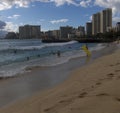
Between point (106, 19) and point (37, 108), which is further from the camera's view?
point (106, 19)

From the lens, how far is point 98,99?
525 cm

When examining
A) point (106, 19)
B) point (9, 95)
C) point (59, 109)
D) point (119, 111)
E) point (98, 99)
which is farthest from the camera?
point (106, 19)

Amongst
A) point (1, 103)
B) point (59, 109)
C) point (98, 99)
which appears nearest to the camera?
point (59, 109)

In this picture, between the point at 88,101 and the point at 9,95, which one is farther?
the point at 9,95

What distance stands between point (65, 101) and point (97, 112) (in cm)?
128

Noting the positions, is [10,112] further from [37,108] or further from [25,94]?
[25,94]

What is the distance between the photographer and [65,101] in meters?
5.59

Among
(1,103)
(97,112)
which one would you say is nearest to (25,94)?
(1,103)

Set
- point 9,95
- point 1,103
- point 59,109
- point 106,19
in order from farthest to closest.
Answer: point 106,19 → point 9,95 → point 1,103 → point 59,109

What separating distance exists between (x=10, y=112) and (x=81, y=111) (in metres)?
2.06

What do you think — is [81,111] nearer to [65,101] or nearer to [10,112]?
[65,101]

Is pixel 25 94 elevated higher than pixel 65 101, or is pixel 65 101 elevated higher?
pixel 65 101

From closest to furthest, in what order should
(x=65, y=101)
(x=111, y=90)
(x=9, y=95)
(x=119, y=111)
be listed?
(x=119, y=111) → (x=65, y=101) → (x=111, y=90) → (x=9, y=95)

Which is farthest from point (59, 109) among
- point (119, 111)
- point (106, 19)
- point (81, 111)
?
point (106, 19)
